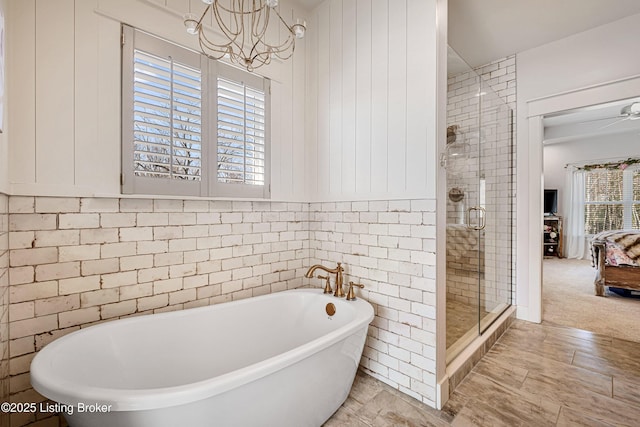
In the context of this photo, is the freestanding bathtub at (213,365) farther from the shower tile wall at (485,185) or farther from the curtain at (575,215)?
the curtain at (575,215)

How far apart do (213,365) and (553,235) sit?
312 inches

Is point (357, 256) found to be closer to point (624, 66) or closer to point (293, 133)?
point (293, 133)

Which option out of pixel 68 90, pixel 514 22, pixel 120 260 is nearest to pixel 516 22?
pixel 514 22

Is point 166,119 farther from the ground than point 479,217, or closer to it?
farther from the ground

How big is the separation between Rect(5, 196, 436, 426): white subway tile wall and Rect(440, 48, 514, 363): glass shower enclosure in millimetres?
345

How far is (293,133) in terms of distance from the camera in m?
2.38

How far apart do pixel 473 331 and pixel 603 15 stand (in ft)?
9.77

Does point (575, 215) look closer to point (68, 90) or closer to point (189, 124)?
point (189, 124)

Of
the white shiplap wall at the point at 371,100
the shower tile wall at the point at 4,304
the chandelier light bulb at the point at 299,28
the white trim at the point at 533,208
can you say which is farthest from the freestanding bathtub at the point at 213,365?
the white trim at the point at 533,208

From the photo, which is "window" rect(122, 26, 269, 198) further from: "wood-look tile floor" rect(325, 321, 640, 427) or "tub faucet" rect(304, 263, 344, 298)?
"wood-look tile floor" rect(325, 321, 640, 427)

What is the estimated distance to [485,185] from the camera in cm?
259

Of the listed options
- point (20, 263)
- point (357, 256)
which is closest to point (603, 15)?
point (357, 256)

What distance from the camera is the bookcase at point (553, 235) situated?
654 centimetres

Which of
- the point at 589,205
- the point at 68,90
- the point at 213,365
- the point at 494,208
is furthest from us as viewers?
the point at 589,205
